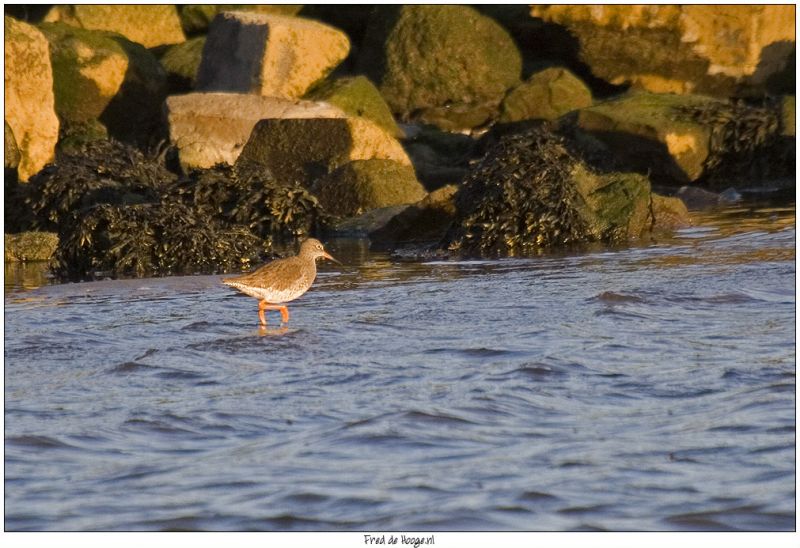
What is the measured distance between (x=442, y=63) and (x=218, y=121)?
525cm

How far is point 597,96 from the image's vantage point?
2227cm

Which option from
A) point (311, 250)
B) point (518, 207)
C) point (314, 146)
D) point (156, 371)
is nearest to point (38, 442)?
point (156, 371)

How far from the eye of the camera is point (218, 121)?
56.0 feet

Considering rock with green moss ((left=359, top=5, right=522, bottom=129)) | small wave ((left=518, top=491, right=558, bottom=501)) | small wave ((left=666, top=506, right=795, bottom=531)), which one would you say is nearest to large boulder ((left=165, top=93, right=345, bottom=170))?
rock with green moss ((left=359, top=5, right=522, bottom=129))

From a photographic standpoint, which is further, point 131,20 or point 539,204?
point 131,20

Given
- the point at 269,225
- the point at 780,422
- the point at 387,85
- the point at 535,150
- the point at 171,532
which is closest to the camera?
the point at 171,532

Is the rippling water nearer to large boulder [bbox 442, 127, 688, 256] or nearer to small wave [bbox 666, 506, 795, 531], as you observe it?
small wave [bbox 666, 506, 795, 531]

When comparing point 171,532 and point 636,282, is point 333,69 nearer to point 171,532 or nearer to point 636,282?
point 636,282

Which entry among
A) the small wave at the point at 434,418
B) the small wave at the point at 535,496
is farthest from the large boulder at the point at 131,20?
the small wave at the point at 535,496

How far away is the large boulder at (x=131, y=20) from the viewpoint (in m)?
20.8

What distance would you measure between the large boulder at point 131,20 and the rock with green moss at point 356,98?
15.8ft

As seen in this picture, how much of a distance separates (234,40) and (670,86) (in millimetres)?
7628

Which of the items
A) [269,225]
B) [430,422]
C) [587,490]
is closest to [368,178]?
[269,225]

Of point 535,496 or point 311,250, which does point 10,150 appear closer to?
point 311,250
